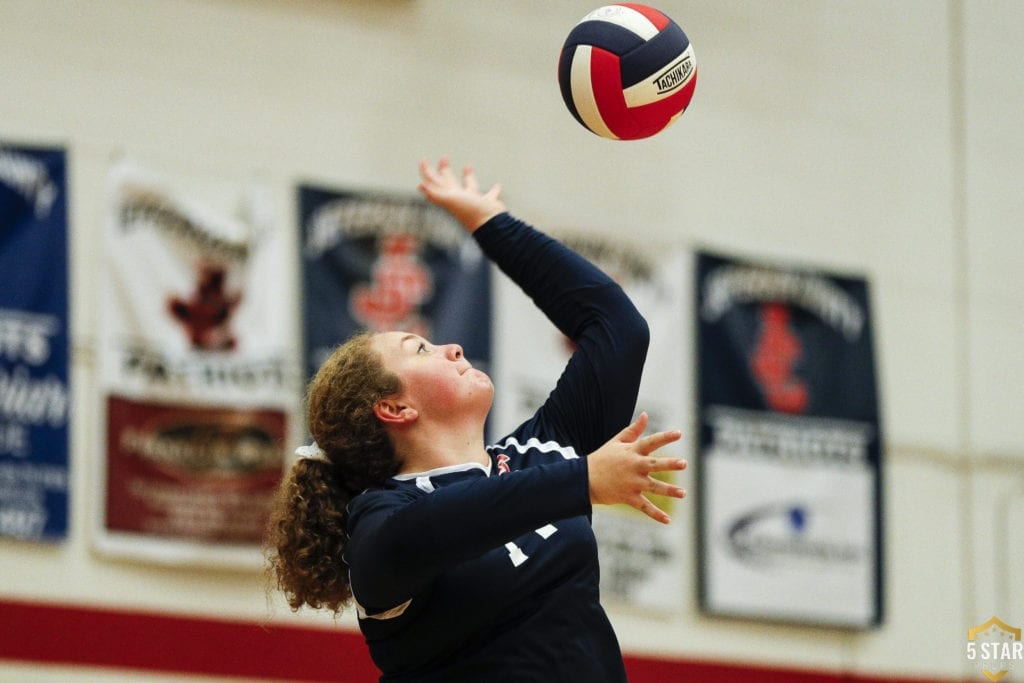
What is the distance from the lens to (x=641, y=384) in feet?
27.8

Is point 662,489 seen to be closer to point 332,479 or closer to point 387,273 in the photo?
point 332,479

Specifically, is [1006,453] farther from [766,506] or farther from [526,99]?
[526,99]

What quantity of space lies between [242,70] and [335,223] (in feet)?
3.42

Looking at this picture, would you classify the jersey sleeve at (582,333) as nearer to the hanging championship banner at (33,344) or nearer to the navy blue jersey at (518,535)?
the navy blue jersey at (518,535)

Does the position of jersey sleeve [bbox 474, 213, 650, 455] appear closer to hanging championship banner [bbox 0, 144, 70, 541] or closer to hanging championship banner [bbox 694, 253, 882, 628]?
hanging championship banner [bbox 0, 144, 70, 541]

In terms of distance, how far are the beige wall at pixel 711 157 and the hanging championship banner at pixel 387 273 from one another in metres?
0.22

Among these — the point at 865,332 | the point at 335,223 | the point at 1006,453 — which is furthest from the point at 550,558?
the point at 1006,453

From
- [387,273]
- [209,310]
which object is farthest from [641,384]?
[209,310]

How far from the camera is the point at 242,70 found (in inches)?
321

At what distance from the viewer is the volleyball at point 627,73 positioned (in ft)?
15.1

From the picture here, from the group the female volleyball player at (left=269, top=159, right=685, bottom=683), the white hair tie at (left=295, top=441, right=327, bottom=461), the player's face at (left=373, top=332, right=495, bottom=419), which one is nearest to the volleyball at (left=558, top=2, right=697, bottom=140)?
the female volleyball player at (left=269, top=159, right=685, bottom=683)

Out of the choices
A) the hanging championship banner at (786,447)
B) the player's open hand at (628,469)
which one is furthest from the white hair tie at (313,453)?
the hanging championship banner at (786,447)

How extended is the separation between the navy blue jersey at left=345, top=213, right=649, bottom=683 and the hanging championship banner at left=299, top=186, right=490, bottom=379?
4.13 m

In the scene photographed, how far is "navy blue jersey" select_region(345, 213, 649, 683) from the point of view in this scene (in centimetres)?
308
